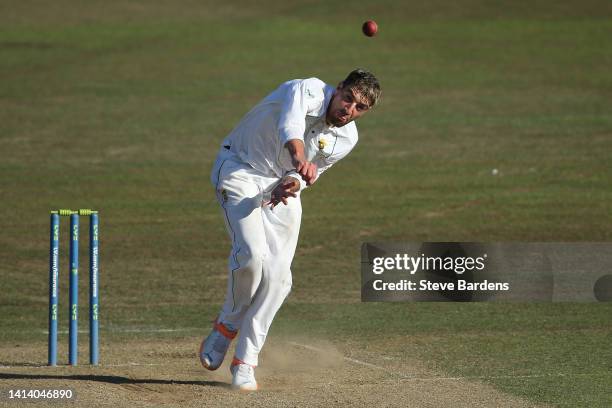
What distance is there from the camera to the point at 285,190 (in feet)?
25.3

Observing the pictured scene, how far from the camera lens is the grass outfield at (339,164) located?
10742 millimetres

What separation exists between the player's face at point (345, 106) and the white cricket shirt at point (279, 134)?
7 cm

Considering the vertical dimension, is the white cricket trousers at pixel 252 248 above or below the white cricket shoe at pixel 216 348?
above

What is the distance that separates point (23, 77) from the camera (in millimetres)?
28812

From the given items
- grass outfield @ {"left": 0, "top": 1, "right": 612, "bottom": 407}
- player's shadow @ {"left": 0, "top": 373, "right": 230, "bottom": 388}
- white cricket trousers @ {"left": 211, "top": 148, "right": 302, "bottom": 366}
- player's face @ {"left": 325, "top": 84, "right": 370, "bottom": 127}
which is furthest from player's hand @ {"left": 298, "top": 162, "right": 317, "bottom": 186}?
grass outfield @ {"left": 0, "top": 1, "right": 612, "bottom": 407}

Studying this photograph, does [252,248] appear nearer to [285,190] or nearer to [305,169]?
[285,190]

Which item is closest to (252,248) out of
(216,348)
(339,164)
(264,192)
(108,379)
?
(264,192)

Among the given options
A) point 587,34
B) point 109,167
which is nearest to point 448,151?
point 109,167

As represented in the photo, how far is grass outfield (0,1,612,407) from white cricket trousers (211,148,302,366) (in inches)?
51.9

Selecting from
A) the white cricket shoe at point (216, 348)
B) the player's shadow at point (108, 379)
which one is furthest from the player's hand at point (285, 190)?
the player's shadow at point (108, 379)

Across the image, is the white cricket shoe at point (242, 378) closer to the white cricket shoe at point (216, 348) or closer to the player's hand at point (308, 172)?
the white cricket shoe at point (216, 348)

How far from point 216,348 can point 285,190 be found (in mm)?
1208

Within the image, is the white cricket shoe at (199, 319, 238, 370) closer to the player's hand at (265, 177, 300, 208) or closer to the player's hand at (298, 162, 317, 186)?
the player's hand at (265, 177, 300, 208)

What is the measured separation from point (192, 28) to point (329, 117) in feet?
90.4
